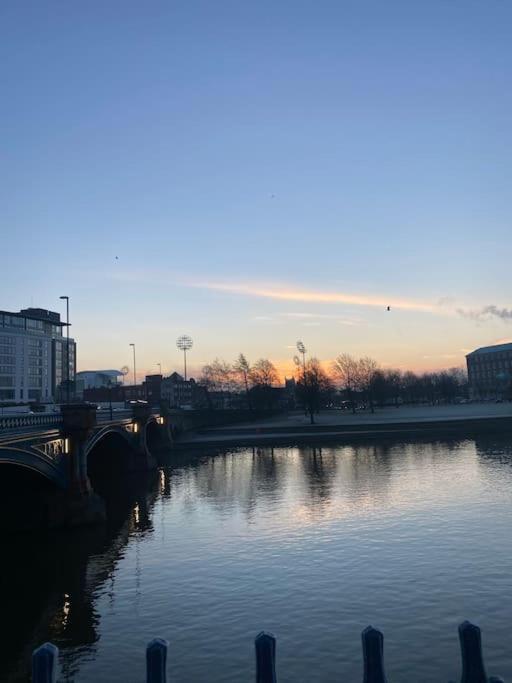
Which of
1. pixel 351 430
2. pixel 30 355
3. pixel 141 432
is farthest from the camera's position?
pixel 30 355

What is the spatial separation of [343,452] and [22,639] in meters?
56.5

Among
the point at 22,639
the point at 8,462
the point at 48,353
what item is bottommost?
the point at 22,639

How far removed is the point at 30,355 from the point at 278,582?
534ft

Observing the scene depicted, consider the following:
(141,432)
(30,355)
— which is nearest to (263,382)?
(30,355)

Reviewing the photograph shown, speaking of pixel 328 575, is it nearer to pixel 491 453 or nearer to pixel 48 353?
pixel 491 453

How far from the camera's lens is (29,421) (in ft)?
109

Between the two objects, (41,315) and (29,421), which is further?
(41,315)

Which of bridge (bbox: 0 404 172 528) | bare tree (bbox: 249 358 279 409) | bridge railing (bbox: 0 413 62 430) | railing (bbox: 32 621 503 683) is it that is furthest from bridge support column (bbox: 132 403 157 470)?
bare tree (bbox: 249 358 279 409)

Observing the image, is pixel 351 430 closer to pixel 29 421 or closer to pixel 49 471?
pixel 49 471

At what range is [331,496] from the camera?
41.3 meters

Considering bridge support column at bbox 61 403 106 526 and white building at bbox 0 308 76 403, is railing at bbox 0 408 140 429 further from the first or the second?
white building at bbox 0 308 76 403

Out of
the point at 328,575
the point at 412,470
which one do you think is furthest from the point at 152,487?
the point at 328,575

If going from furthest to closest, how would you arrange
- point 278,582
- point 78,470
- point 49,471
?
point 78,470 < point 49,471 < point 278,582

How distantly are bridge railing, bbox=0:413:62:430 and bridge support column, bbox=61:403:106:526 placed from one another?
0.68m
